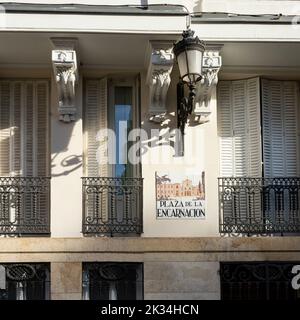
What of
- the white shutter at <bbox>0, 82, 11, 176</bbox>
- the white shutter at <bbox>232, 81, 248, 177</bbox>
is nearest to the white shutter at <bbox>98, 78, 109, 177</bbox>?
the white shutter at <bbox>0, 82, 11, 176</bbox>

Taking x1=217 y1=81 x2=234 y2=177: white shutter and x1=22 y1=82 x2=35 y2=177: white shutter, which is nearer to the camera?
x1=22 y1=82 x2=35 y2=177: white shutter

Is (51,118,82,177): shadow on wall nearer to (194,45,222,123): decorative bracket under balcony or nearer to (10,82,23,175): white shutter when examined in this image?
(10,82,23,175): white shutter

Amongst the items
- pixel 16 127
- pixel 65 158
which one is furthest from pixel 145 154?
pixel 16 127

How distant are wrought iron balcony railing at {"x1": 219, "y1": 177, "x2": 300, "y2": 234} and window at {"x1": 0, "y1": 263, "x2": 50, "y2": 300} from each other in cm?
277

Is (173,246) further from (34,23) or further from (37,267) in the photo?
(34,23)

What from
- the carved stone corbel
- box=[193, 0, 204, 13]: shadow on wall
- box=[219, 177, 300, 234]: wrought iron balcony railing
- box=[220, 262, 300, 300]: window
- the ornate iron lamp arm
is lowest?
box=[220, 262, 300, 300]: window

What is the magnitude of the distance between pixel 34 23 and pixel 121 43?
1.29 meters

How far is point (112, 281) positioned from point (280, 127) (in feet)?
11.6

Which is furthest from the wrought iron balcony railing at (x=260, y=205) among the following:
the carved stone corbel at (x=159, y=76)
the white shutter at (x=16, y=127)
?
the white shutter at (x=16, y=127)

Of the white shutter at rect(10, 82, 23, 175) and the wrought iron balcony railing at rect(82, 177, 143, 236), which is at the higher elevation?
the white shutter at rect(10, 82, 23, 175)

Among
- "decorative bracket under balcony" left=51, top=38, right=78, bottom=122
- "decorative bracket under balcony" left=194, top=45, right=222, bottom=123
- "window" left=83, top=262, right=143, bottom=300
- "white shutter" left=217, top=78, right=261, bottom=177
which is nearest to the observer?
"decorative bracket under balcony" left=51, top=38, right=78, bottom=122

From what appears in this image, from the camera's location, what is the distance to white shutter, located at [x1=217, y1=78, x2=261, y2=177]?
13906 millimetres
